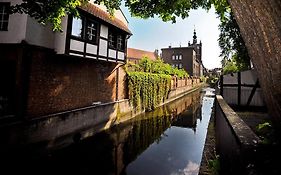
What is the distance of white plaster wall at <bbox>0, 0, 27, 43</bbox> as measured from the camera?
887cm

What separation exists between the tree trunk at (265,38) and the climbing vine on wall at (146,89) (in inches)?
586

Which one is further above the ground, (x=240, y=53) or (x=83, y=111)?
(x=240, y=53)

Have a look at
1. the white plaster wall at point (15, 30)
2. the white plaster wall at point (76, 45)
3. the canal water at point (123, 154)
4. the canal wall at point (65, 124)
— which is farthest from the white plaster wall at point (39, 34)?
the canal water at point (123, 154)

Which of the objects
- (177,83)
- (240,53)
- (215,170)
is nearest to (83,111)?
(215,170)

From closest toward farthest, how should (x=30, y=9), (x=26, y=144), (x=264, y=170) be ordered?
(x=264, y=170)
(x=30, y=9)
(x=26, y=144)

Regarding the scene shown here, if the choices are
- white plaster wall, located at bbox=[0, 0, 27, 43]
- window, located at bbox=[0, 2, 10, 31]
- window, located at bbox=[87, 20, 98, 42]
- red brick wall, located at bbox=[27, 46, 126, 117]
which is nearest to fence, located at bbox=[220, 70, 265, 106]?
red brick wall, located at bbox=[27, 46, 126, 117]

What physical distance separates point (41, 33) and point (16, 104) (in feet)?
12.6

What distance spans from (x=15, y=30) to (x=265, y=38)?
33.7 feet

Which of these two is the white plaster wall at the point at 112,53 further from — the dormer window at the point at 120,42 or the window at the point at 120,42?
the window at the point at 120,42

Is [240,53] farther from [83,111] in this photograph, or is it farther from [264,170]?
[264,170]

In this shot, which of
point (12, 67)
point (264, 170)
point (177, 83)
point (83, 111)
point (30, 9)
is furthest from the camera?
point (177, 83)

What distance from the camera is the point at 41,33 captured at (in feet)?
32.2

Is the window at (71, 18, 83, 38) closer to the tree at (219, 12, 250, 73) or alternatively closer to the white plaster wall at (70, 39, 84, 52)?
the white plaster wall at (70, 39, 84, 52)

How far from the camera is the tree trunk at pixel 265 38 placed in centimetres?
187
